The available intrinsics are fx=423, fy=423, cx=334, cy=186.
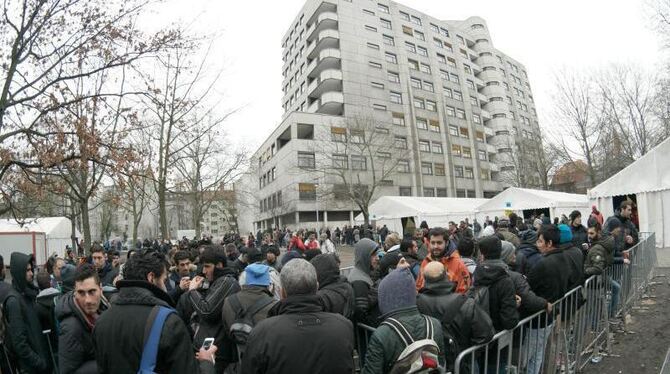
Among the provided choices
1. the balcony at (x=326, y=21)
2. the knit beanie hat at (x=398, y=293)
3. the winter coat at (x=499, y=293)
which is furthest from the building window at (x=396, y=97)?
the knit beanie hat at (x=398, y=293)

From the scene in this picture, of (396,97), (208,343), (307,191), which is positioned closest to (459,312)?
(208,343)

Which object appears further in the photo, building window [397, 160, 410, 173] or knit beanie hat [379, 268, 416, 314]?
building window [397, 160, 410, 173]

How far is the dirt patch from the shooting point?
543 cm

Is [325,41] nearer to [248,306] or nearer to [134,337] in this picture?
[248,306]

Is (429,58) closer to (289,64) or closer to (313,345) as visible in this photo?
(289,64)

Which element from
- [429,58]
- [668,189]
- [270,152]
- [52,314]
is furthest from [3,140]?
[429,58]

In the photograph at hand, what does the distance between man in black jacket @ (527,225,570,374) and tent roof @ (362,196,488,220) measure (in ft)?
76.9

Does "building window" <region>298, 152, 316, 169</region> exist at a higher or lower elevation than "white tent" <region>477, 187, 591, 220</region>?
higher

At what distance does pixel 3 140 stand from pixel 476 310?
10.9 meters

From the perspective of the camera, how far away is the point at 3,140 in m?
9.65

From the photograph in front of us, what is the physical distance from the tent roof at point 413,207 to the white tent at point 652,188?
1168 centimetres

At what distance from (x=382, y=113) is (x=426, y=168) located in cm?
942

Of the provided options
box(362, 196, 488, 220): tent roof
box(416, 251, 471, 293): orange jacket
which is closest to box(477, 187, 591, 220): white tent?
box(362, 196, 488, 220): tent roof

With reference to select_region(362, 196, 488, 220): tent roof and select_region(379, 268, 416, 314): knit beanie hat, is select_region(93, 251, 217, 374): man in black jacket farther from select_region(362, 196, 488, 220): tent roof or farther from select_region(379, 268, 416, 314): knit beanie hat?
select_region(362, 196, 488, 220): tent roof
